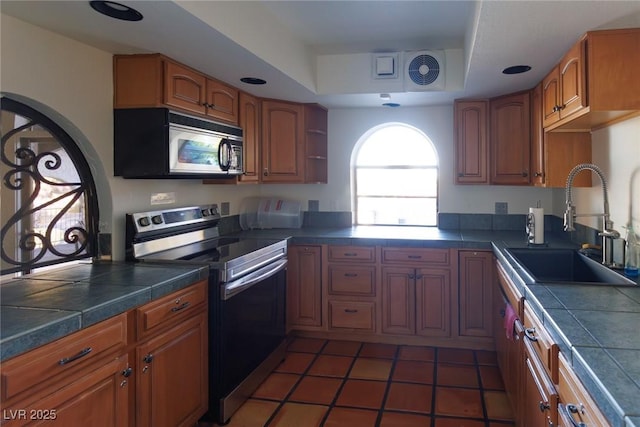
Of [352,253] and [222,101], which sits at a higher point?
[222,101]

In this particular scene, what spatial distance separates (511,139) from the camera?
11.9 ft

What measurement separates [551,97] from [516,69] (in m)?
0.28

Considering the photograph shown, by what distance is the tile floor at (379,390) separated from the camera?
98.9 inches

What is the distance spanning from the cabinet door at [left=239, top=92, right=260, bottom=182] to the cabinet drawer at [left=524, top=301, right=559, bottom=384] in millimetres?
2298

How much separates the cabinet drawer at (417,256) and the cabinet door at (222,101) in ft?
5.06

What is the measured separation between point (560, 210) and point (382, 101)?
1684mm

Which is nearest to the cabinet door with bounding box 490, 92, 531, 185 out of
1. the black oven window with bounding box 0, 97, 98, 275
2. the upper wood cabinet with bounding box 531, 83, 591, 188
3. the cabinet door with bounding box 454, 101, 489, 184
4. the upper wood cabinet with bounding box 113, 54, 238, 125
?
the cabinet door with bounding box 454, 101, 489, 184

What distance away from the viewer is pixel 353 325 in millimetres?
3658

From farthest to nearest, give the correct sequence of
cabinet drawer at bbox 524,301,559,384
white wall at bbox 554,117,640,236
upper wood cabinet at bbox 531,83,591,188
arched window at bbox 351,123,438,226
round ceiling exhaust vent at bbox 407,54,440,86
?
arched window at bbox 351,123,438,226
round ceiling exhaust vent at bbox 407,54,440,86
upper wood cabinet at bbox 531,83,591,188
white wall at bbox 554,117,640,236
cabinet drawer at bbox 524,301,559,384

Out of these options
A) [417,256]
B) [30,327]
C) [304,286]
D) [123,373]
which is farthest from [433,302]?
[30,327]

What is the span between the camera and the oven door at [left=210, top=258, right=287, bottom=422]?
2449 millimetres

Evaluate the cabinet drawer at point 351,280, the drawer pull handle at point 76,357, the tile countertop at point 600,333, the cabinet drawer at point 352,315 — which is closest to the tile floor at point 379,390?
the cabinet drawer at point 352,315

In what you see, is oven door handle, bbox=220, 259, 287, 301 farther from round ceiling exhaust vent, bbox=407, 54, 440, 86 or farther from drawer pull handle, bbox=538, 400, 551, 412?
round ceiling exhaust vent, bbox=407, 54, 440, 86

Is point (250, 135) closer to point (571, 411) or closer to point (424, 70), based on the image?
point (424, 70)
